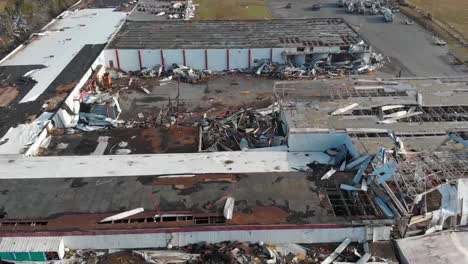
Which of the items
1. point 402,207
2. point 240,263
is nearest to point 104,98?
point 240,263

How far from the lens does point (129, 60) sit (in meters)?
44.1

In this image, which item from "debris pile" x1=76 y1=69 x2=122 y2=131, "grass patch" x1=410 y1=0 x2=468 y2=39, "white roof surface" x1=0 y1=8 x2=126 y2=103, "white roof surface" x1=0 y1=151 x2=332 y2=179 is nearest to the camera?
"white roof surface" x1=0 y1=151 x2=332 y2=179

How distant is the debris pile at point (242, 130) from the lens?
30016mm

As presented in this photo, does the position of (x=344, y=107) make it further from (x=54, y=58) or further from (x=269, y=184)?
(x=54, y=58)

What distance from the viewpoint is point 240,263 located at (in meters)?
20.2

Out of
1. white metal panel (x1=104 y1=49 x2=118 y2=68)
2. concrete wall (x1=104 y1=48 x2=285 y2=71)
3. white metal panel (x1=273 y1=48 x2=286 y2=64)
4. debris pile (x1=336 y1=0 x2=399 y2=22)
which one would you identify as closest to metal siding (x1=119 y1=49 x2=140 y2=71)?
concrete wall (x1=104 y1=48 x2=285 y2=71)

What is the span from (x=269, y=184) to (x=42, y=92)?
21494 mm

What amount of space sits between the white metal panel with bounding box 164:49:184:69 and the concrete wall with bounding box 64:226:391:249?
2571 cm

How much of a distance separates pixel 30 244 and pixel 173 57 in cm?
2643

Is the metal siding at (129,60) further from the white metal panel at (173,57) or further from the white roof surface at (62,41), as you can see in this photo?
the white roof surface at (62,41)

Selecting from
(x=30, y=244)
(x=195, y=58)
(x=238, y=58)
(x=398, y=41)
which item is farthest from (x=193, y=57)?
(x=30, y=244)

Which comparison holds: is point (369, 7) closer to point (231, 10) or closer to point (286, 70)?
point (231, 10)

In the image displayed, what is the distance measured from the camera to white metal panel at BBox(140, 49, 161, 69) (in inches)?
1718

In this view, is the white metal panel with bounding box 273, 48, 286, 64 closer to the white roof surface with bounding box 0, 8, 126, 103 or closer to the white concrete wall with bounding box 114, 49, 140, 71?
the white concrete wall with bounding box 114, 49, 140, 71
